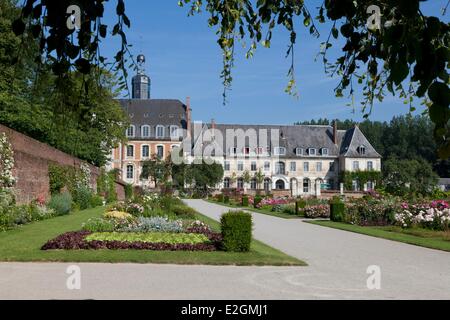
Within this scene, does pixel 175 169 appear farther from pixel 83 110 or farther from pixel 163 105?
pixel 83 110

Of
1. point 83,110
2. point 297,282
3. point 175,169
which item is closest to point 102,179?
point 175,169

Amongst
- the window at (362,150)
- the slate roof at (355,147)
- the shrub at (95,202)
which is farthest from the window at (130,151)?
the shrub at (95,202)

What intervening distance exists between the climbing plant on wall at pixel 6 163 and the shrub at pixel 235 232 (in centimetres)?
930

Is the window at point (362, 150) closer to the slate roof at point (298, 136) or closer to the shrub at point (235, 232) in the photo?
the slate roof at point (298, 136)

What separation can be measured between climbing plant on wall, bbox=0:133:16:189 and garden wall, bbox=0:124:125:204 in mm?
390

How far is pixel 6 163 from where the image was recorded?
55.9ft

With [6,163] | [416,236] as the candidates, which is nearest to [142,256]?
[6,163]

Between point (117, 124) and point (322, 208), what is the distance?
22206 millimetres

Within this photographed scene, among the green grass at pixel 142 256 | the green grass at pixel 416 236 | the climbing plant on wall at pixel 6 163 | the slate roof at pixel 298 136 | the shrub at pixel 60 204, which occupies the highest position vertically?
the slate roof at pixel 298 136

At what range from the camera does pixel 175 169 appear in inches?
2375

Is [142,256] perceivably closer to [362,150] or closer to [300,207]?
[300,207]

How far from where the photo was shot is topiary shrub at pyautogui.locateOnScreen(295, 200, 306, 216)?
28391mm

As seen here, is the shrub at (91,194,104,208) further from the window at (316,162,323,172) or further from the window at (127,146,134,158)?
the window at (316,162,323,172)

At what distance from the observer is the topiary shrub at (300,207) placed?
1118 inches
